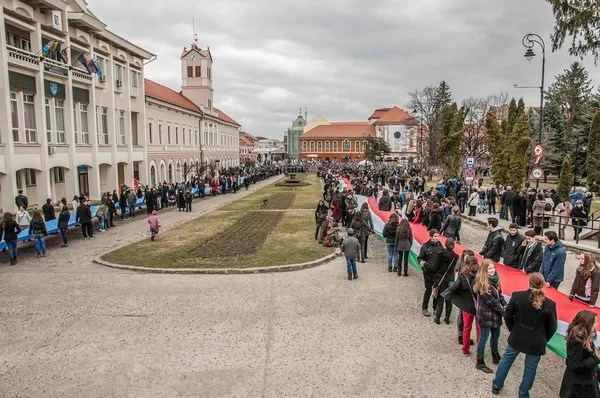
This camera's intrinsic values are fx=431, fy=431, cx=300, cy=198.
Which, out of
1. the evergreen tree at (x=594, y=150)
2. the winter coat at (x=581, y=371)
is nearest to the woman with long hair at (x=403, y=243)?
the winter coat at (x=581, y=371)

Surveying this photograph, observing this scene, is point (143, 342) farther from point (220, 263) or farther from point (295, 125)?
point (295, 125)

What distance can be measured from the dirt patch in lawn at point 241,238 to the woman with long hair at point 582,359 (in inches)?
439

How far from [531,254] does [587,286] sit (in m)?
1.61

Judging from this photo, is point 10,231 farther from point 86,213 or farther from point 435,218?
point 435,218

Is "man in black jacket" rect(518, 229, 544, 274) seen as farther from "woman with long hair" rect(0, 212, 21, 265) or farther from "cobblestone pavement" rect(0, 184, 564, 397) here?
"woman with long hair" rect(0, 212, 21, 265)

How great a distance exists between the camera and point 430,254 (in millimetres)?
8922

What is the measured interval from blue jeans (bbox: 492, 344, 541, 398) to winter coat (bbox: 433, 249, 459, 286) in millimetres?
2607

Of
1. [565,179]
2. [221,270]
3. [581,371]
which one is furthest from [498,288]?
[565,179]

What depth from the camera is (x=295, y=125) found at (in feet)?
581

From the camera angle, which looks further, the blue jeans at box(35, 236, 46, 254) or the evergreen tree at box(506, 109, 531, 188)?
the evergreen tree at box(506, 109, 531, 188)

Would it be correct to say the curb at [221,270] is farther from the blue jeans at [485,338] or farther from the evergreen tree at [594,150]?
the evergreen tree at [594,150]

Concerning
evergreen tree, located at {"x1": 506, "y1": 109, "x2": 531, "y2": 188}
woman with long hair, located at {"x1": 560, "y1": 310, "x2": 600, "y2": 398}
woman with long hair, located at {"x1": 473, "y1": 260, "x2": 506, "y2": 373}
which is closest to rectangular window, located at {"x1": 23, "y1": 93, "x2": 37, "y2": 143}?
woman with long hair, located at {"x1": 473, "y1": 260, "x2": 506, "y2": 373}

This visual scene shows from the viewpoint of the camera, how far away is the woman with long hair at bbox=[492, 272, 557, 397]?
18.2 feet

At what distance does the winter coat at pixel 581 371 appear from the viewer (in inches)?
191
